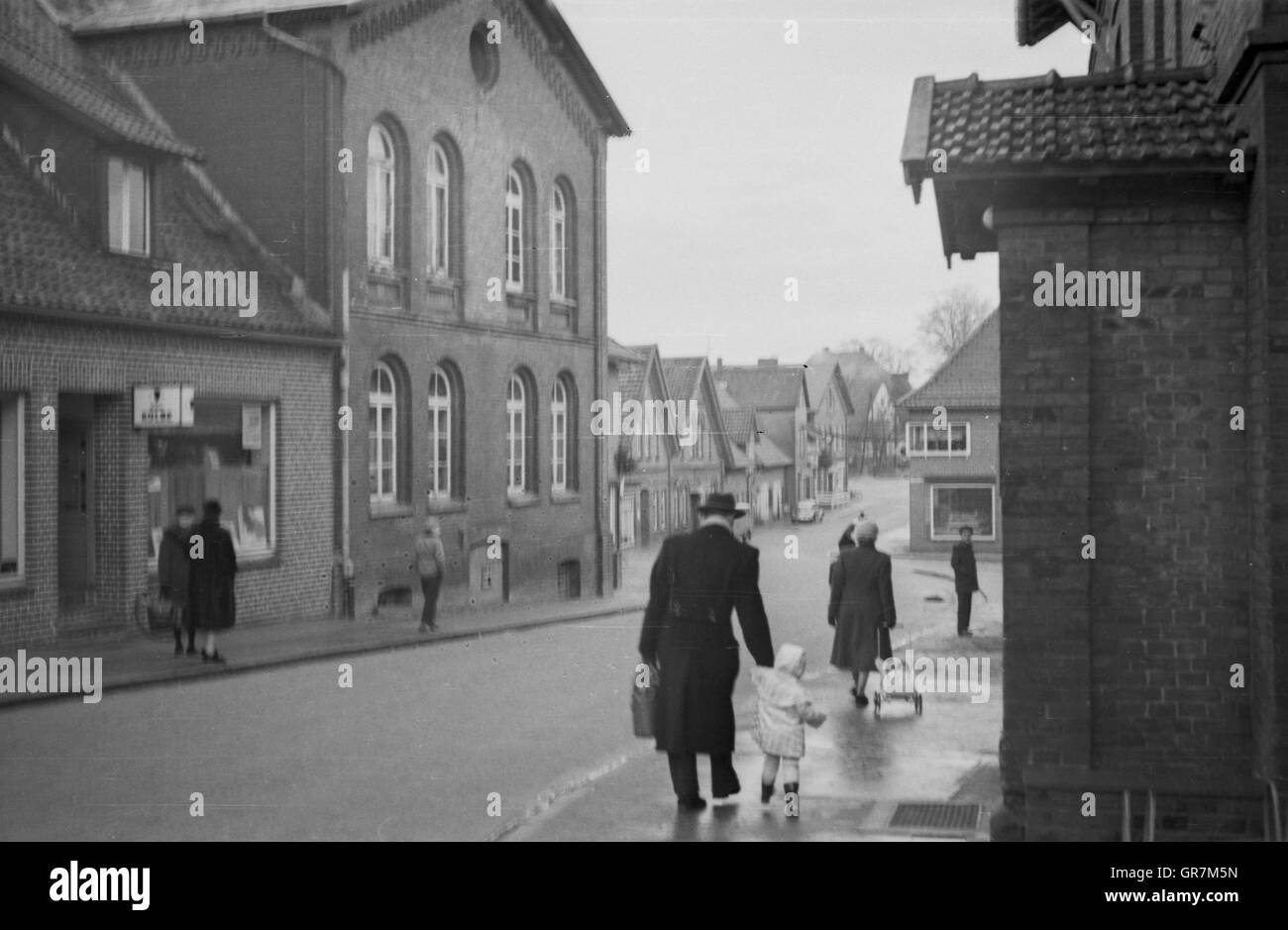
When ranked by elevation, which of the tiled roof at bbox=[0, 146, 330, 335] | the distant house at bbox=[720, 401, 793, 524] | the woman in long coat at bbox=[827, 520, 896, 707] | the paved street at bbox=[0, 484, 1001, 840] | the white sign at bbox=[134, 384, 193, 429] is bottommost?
the paved street at bbox=[0, 484, 1001, 840]

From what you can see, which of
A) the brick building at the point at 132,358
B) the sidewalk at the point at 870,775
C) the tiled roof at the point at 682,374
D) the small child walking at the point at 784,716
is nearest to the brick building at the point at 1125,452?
the sidewalk at the point at 870,775

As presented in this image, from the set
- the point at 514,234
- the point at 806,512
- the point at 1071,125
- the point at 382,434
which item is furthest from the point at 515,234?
the point at 1071,125

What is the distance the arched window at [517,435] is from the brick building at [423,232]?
1 centimetres

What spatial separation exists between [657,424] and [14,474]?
350cm

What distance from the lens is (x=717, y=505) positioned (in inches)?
245

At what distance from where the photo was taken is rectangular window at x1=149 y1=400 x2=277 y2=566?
700cm

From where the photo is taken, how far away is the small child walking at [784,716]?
236 inches

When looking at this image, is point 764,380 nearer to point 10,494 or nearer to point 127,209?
point 127,209

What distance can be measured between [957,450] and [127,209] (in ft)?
16.4

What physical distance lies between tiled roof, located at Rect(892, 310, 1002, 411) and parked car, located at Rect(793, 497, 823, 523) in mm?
785

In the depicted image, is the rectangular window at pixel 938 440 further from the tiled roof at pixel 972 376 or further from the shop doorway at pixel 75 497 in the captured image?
the shop doorway at pixel 75 497

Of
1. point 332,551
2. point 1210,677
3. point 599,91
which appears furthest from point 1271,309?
point 332,551

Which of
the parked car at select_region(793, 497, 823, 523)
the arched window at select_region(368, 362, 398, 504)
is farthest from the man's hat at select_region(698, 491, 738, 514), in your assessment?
the arched window at select_region(368, 362, 398, 504)

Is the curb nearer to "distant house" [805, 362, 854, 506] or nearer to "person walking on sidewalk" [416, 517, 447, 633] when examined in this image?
"person walking on sidewalk" [416, 517, 447, 633]
